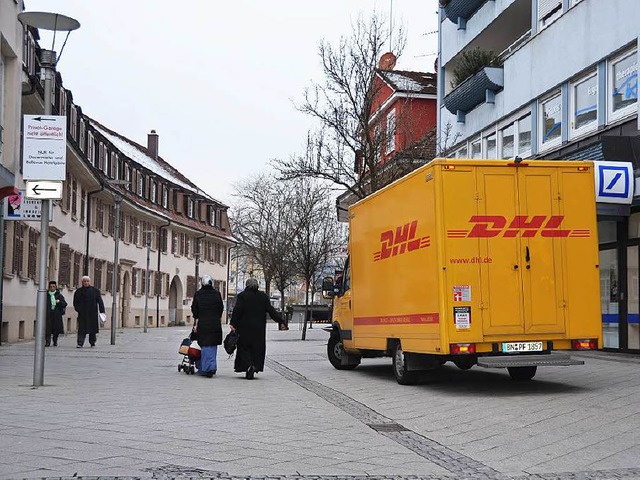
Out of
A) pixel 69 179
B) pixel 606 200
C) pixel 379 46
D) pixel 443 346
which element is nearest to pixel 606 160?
pixel 606 200

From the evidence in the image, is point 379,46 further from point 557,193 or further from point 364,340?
point 557,193

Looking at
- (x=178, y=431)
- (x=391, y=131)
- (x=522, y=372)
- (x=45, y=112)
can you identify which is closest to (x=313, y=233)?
(x=391, y=131)

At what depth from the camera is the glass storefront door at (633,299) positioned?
19278 millimetres

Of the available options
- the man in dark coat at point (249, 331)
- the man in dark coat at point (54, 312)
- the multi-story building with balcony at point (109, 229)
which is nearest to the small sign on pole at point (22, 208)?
the multi-story building with balcony at point (109, 229)

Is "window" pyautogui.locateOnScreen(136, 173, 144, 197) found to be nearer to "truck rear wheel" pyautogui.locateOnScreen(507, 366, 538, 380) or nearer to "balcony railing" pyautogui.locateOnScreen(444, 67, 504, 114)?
"balcony railing" pyautogui.locateOnScreen(444, 67, 504, 114)

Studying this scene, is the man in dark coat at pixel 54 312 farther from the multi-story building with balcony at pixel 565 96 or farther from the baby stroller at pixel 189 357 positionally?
the multi-story building with balcony at pixel 565 96

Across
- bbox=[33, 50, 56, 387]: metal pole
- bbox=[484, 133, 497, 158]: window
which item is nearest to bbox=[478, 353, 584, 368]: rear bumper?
bbox=[33, 50, 56, 387]: metal pole

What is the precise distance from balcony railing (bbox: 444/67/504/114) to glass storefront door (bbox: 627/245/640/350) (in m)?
8.45

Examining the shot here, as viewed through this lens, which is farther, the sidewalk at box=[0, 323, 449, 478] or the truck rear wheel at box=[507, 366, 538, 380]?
the truck rear wheel at box=[507, 366, 538, 380]

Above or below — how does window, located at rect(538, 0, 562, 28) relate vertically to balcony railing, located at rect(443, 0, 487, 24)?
below

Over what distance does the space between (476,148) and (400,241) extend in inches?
616

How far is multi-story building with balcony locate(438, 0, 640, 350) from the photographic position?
1917 centimetres

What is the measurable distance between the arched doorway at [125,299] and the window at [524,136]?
32512 millimetres

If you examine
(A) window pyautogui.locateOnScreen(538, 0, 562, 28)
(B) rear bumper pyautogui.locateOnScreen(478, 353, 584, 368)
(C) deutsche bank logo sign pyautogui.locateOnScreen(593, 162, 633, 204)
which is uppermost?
(A) window pyautogui.locateOnScreen(538, 0, 562, 28)
